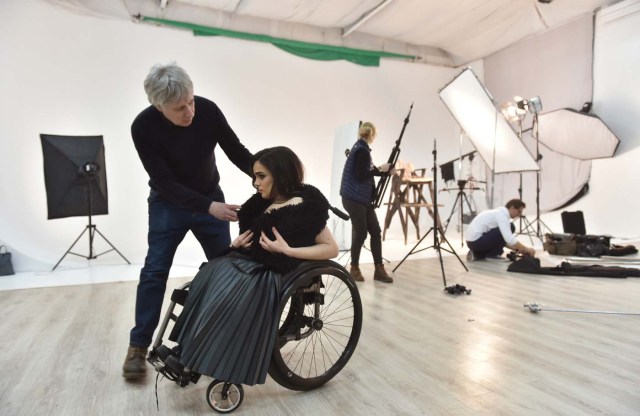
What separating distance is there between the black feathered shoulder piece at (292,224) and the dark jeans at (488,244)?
9.88ft

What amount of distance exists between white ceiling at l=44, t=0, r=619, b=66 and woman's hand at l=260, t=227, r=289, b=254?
4278 mm

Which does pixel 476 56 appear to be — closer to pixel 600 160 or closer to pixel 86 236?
pixel 600 160

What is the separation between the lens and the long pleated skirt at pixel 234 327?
3.90 feet

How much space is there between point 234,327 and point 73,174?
12.2 feet

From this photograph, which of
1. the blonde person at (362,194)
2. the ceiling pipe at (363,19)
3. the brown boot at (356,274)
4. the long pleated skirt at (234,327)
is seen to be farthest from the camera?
the ceiling pipe at (363,19)

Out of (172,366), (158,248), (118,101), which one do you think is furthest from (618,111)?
(118,101)

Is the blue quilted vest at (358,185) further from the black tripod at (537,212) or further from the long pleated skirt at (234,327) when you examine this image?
the black tripod at (537,212)

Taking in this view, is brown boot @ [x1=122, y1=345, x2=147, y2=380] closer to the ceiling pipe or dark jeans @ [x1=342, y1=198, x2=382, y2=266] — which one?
dark jeans @ [x1=342, y1=198, x2=382, y2=266]

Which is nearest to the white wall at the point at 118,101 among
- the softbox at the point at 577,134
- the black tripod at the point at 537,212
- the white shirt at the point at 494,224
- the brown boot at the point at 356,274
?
the brown boot at the point at 356,274

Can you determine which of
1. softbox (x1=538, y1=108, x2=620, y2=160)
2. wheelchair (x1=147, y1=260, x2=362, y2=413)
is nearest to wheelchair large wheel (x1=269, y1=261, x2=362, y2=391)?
wheelchair (x1=147, y1=260, x2=362, y2=413)

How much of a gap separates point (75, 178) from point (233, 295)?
12.1ft

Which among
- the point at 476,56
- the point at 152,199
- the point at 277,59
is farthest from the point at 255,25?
the point at 152,199

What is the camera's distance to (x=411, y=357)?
5.74 ft

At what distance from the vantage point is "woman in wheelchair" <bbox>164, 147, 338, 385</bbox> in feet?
3.94
